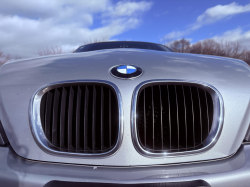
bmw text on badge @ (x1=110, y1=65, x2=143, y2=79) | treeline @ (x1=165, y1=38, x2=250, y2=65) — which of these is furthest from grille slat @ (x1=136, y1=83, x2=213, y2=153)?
treeline @ (x1=165, y1=38, x2=250, y2=65)

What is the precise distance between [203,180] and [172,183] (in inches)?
6.6

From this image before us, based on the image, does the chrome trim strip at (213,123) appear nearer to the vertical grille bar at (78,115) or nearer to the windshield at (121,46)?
the vertical grille bar at (78,115)

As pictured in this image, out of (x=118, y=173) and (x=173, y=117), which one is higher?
(x=173, y=117)

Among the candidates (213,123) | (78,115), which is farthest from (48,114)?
(213,123)

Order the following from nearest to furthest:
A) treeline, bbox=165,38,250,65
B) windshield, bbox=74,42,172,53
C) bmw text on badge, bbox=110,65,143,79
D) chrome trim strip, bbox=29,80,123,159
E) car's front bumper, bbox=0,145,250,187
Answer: car's front bumper, bbox=0,145,250,187 → chrome trim strip, bbox=29,80,123,159 → bmw text on badge, bbox=110,65,143,79 → windshield, bbox=74,42,172,53 → treeline, bbox=165,38,250,65

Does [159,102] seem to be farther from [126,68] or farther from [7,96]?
[7,96]

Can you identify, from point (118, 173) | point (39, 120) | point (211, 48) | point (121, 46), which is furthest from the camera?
point (211, 48)

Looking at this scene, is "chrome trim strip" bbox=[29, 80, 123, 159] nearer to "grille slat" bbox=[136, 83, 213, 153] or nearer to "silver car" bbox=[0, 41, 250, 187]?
"silver car" bbox=[0, 41, 250, 187]

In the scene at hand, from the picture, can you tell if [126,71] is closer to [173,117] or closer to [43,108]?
[173,117]

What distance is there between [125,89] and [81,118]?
1.14 feet

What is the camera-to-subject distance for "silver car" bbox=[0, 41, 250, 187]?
3.71 feet

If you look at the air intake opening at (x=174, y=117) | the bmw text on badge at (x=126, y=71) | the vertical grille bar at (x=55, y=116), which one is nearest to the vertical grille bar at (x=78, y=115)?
the vertical grille bar at (x=55, y=116)

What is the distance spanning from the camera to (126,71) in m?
1.36

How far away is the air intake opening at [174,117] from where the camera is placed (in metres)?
1.28
